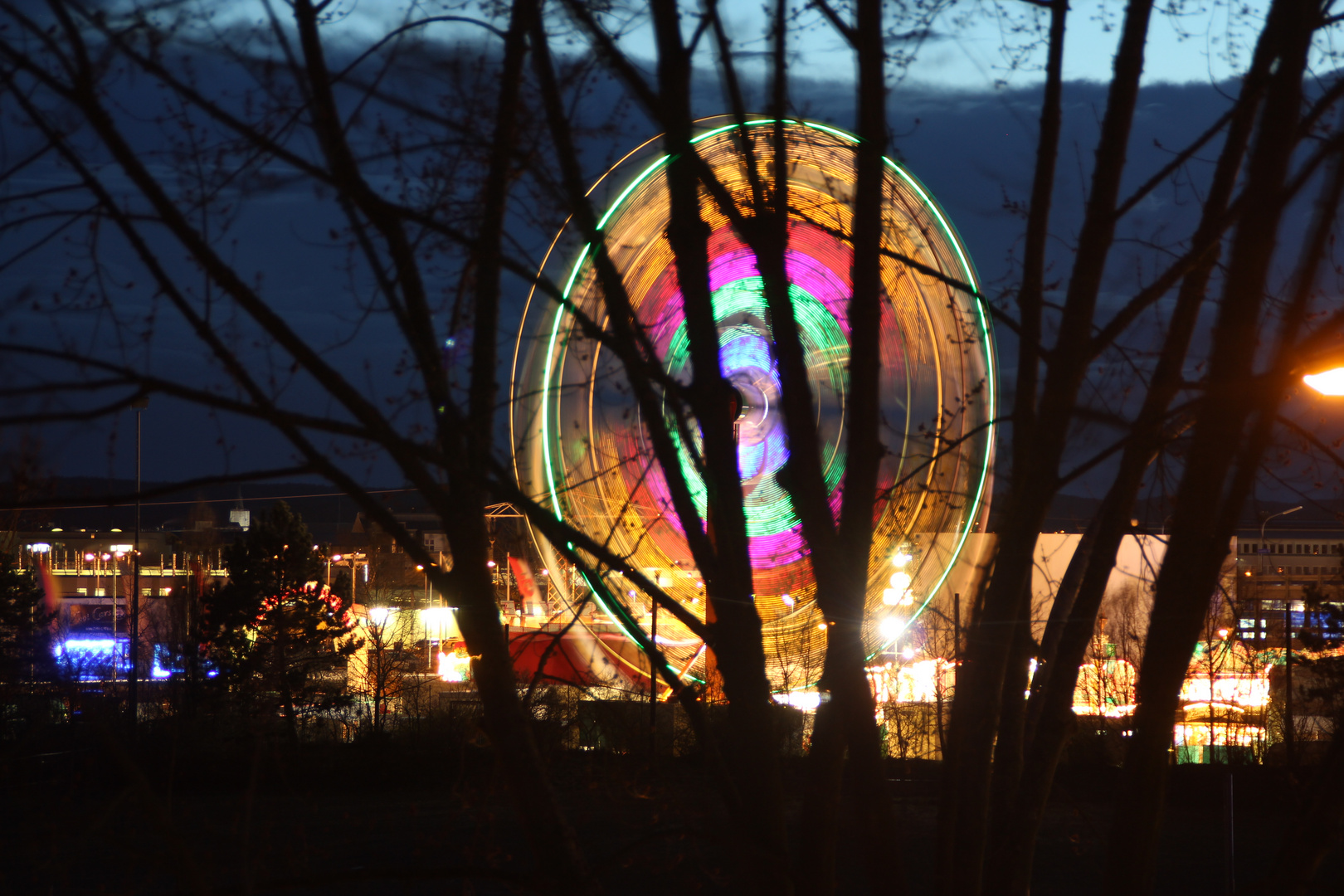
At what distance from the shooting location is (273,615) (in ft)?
115

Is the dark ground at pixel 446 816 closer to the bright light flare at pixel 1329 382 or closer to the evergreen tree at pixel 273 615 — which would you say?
the bright light flare at pixel 1329 382

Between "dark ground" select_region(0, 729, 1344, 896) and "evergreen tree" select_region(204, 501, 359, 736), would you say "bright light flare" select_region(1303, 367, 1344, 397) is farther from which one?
"evergreen tree" select_region(204, 501, 359, 736)

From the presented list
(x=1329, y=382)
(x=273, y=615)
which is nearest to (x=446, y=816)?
(x=1329, y=382)

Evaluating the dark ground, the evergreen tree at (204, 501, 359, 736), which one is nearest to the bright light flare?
the dark ground

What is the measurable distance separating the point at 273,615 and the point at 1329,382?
3467 centimetres

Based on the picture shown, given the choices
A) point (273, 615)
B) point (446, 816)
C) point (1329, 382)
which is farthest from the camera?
point (273, 615)

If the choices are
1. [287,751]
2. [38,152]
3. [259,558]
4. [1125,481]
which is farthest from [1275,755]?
[259,558]

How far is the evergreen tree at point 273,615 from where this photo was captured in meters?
34.7

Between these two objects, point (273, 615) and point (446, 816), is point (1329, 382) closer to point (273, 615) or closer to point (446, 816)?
point (446, 816)

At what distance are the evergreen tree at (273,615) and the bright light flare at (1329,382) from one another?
3295cm

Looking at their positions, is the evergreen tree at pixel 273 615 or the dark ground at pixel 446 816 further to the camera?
the evergreen tree at pixel 273 615

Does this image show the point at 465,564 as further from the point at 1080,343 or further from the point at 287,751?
the point at 287,751

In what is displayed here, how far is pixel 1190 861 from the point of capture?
17.5 metres

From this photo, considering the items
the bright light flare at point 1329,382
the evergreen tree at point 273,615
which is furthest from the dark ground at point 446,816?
the evergreen tree at point 273,615
